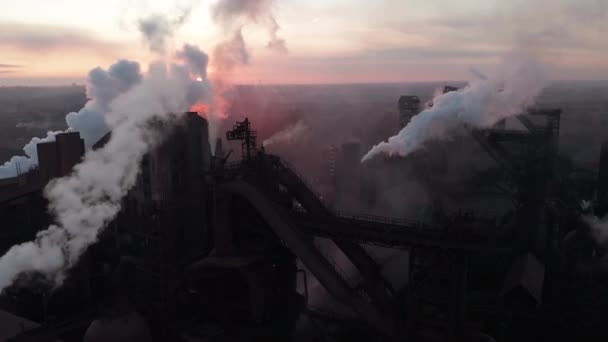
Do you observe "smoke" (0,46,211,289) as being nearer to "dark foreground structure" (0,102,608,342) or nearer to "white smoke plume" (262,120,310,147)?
"dark foreground structure" (0,102,608,342)

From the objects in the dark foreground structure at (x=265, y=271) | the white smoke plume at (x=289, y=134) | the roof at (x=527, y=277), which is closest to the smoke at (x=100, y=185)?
the dark foreground structure at (x=265, y=271)

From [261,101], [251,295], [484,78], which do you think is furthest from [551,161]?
[261,101]

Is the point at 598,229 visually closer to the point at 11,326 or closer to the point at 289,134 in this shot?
the point at 11,326

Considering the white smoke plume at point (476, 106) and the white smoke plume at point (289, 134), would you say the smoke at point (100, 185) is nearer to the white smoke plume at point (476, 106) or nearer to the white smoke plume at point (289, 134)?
the white smoke plume at point (476, 106)

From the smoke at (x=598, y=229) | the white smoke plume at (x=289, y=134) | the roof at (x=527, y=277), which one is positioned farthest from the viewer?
the white smoke plume at (x=289, y=134)

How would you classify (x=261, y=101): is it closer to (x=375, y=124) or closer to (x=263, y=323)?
(x=375, y=124)

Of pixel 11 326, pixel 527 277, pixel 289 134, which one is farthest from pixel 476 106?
pixel 289 134
